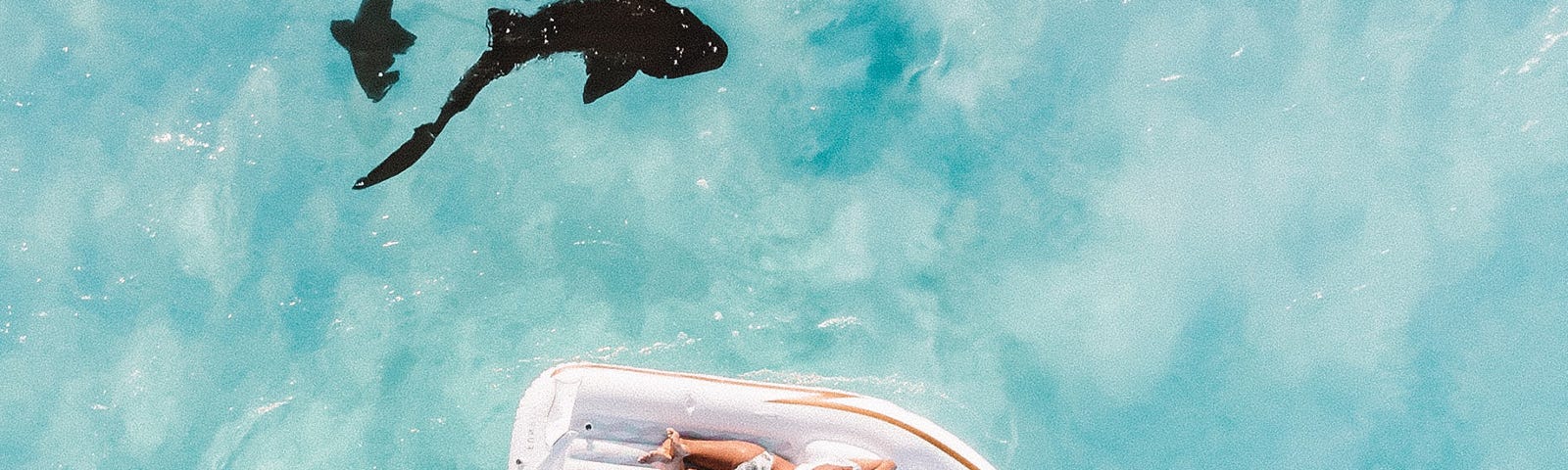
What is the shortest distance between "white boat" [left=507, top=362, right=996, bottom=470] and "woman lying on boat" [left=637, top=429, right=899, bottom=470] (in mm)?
62

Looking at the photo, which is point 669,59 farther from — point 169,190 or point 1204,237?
point 1204,237

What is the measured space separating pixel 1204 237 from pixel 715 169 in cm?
281

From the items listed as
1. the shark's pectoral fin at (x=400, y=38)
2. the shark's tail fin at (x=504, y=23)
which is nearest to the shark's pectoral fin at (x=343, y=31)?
the shark's pectoral fin at (x=400, y=38)

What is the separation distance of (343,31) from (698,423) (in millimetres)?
3004

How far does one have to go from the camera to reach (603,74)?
5020mm

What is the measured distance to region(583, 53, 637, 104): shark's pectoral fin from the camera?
501 centimetres

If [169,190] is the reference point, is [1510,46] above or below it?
above

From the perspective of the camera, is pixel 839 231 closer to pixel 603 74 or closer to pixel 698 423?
pixel 698 423

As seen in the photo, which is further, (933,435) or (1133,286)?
(1133,286)

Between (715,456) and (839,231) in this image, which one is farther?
(839,231)

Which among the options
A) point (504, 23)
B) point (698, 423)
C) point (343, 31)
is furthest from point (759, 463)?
point (343, 31)

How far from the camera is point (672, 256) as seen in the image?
198 inches

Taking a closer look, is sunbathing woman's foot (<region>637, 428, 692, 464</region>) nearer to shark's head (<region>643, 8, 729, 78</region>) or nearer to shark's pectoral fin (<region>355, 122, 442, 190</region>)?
shark's head (<region>643, 8, 729, 78</region>)

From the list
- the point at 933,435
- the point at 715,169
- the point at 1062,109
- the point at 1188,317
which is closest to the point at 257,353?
the point at 715,169
